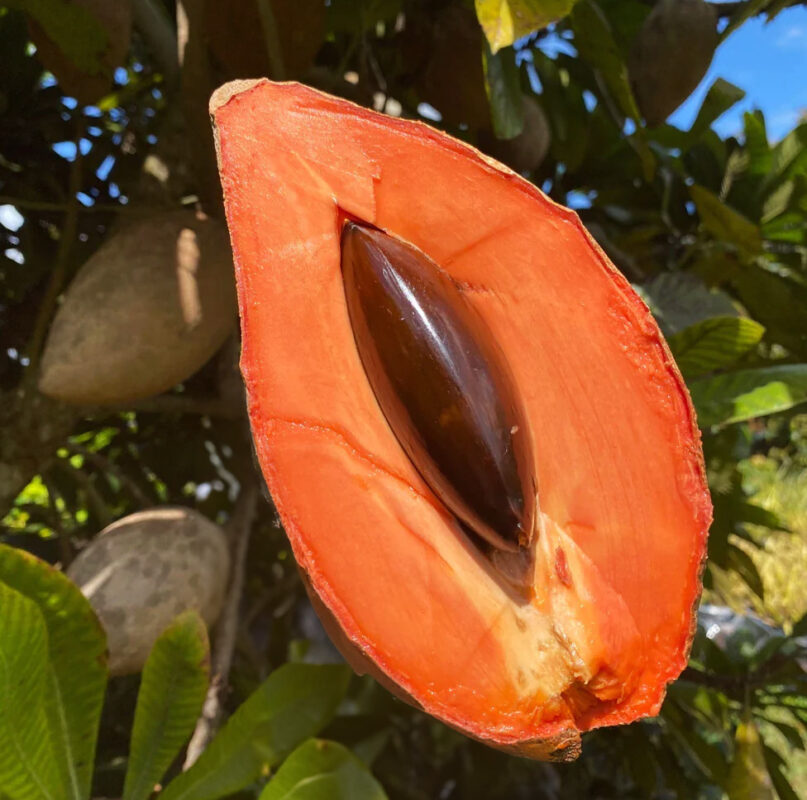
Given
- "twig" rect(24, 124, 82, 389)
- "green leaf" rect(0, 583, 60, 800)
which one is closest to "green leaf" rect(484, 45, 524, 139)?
"twig" rect(24, 124, 82, 389)

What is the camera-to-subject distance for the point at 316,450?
14.2 inches

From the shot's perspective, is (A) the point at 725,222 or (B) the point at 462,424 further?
(A) the point at 725,222

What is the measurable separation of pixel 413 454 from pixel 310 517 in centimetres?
8

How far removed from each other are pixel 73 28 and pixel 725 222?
0.61 metres

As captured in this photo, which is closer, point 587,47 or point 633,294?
point 633,294

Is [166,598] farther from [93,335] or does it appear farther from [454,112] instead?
[454,112]

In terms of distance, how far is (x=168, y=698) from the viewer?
1.73 ft

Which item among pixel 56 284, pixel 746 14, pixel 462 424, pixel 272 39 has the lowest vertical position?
pixel 56 284

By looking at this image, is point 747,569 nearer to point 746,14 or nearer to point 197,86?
point 746,14

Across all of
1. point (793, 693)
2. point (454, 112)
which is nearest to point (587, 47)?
point (454, 112)

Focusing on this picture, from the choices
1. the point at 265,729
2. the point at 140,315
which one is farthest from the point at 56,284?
the point at 265,729

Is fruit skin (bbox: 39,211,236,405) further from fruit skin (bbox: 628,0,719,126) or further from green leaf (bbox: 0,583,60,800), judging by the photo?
fruit skin (bbox: 628,0,719,126)

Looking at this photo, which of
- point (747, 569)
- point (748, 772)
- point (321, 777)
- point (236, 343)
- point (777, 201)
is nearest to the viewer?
point (321, 777)

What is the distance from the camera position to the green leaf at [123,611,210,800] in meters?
0.52
